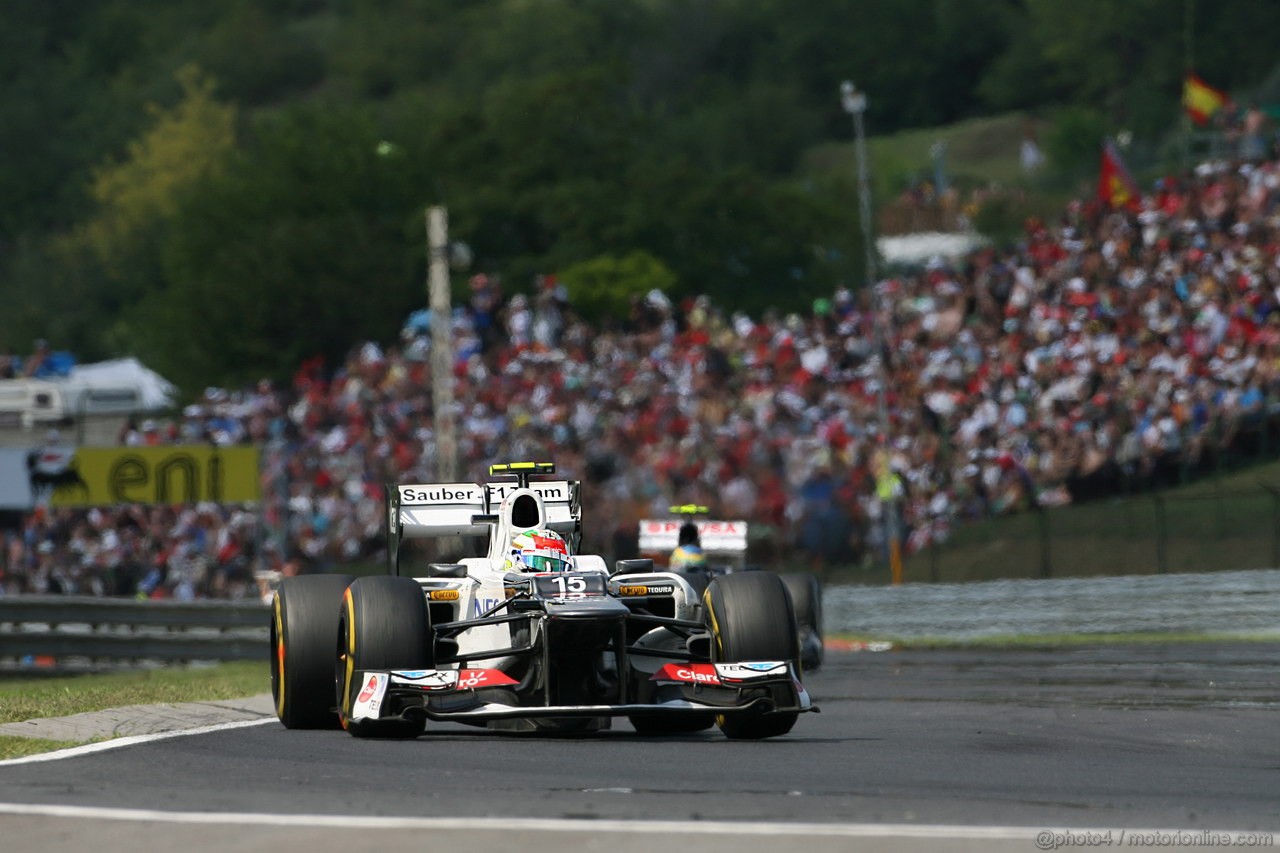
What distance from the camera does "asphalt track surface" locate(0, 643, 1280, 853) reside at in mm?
7547

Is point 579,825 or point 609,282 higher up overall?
point 609,282

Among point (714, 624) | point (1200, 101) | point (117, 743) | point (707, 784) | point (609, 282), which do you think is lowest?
A: point (707, 784)

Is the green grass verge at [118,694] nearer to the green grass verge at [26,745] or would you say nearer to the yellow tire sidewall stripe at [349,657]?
the green grass verge at [26,745]

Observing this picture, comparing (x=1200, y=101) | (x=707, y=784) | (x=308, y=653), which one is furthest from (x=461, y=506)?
(x=1200, y=101)

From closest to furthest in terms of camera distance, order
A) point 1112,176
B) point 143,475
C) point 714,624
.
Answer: point 714,624 → point 143,475 → point 1112,176

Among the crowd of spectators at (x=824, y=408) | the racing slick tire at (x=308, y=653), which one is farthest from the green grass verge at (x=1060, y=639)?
the racing slick tire at (x=308, y=653)

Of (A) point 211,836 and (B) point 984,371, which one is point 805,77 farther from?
(A) point 211,836

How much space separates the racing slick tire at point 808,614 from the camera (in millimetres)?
18469

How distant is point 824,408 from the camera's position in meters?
32.9

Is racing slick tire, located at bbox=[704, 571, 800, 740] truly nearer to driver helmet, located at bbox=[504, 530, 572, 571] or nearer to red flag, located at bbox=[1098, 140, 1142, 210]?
driver helmet, located at bbox=[504, 530, 572, 571]

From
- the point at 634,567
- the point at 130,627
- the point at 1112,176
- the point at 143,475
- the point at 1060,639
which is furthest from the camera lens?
the point at 1112,176

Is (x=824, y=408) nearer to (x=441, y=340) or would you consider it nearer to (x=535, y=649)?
(x=441, y=340)

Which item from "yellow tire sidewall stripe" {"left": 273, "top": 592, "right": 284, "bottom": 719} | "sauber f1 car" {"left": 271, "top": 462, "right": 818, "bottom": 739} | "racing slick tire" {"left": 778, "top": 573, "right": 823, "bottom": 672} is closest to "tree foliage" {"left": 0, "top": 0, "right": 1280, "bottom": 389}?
"racing slick tire" {"left": 778, "top": 573, "right": 823, "bottom": 672}

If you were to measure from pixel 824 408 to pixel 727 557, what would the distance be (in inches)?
429
